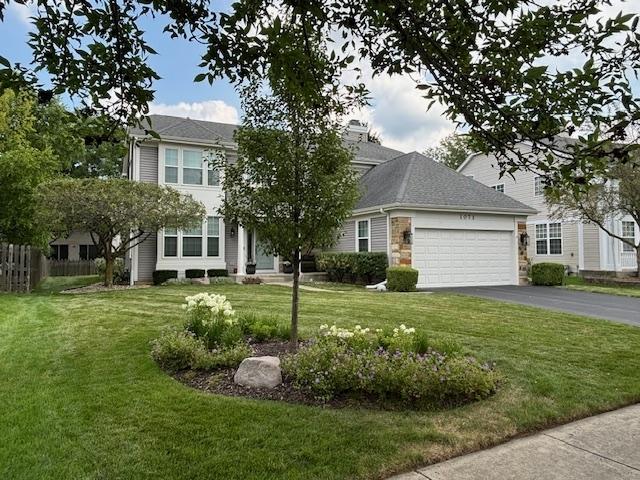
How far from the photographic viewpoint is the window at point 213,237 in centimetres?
1755

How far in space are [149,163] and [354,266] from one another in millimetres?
A: 8483

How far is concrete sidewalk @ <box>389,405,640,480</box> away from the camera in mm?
3094

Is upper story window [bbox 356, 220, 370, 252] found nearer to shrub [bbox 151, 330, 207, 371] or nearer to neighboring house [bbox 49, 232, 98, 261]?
shrub [bbox 151, 330, 207, 371]

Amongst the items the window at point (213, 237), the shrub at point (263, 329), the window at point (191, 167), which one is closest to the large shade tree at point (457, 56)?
the shrub at point (263, 329)

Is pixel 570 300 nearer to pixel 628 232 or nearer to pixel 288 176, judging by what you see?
pixel 288 176

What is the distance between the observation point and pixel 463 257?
16344 millimetres

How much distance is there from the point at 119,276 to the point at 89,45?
53.3 feet

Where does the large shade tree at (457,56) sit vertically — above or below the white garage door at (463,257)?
above

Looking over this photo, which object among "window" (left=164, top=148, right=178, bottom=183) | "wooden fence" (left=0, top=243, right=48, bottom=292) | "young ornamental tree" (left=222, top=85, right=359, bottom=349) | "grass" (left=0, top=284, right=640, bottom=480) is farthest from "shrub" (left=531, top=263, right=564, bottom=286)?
"wooden fence" (left=0, top=243, right=48, bottom=292)

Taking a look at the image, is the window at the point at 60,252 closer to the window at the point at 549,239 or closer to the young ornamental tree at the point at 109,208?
the young ornamental tree at the point at 109,208

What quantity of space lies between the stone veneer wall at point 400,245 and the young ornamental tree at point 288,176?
10.1 m

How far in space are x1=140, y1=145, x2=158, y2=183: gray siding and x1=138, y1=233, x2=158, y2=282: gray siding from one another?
2.12 meters

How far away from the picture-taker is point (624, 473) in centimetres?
312

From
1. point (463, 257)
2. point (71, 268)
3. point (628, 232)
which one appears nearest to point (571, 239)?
point (628, 232)
